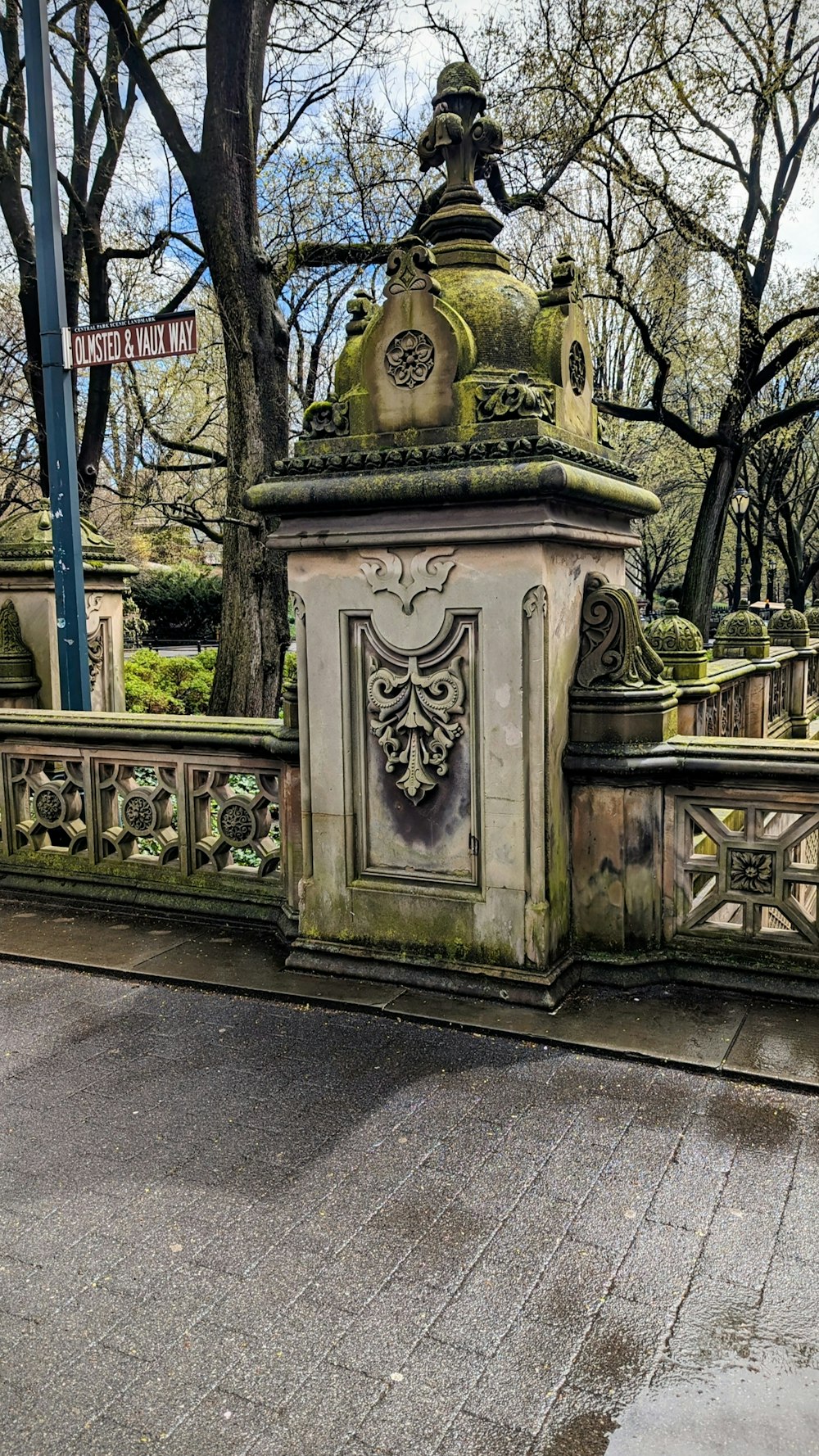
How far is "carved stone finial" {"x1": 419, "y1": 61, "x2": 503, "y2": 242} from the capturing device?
5152 mm

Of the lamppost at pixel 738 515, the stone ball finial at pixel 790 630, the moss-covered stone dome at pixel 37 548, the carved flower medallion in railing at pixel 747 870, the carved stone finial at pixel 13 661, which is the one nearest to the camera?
the carved flower medallion in railing at pixel 747 870

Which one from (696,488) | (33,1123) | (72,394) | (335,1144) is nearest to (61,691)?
(72,394)

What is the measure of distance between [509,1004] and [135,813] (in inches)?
101

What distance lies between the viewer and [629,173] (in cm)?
1633

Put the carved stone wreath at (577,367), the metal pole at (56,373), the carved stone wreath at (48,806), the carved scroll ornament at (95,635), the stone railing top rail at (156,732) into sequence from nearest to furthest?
the carved stone wreath at (577,367) < the stone railing top rail at (156,732) < the carved stone wreath at (48,806) < the metal pole at (56,373) < the carved scroll ornament at (95,635)

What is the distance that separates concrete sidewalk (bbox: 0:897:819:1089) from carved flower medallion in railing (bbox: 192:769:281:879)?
0.36 m

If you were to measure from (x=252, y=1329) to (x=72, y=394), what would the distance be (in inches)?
263

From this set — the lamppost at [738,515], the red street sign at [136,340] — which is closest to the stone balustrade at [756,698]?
the red street sign at [136,340]

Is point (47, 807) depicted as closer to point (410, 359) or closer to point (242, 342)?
point (410, 359)

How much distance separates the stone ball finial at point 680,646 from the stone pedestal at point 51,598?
4.42 meters

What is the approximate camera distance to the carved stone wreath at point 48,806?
254 inches

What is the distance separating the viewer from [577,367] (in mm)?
4887

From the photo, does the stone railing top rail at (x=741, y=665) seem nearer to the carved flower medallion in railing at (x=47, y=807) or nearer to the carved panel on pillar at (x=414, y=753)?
the carved panel on pillar at (x=414, y=753)

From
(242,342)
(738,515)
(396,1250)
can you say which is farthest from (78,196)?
(738,515)
